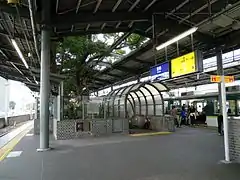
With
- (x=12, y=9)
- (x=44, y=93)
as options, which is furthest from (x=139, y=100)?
(x=12, y=9)

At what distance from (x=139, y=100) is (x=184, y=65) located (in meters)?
11.4

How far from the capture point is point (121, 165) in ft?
22.7

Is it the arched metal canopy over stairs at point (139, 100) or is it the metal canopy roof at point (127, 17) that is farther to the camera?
the arched metal canopy over stairs at point (139, 100)

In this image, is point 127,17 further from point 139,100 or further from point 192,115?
point 192,115

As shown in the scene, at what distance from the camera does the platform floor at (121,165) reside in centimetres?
589

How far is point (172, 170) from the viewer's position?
635cm

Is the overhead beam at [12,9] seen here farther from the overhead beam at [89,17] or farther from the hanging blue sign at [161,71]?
the hanging blue sign at [161,71]

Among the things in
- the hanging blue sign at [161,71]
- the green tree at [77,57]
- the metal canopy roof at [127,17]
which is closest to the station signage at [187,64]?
the hanging blue sign at [161,71]

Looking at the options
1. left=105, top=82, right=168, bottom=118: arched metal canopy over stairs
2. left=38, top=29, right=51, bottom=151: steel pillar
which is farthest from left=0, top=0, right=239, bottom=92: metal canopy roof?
left=105, top=82, right=168, bottom=118: arched metal canopy over stairs

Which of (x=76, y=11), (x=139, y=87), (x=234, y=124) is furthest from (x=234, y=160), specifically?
(x=139, y=87)

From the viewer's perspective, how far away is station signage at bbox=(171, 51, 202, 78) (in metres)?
8.47

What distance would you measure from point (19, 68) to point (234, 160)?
56.4 ft

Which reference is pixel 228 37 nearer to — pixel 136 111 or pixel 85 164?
pixel 85 164

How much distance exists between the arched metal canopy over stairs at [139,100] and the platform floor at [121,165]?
8.01m
